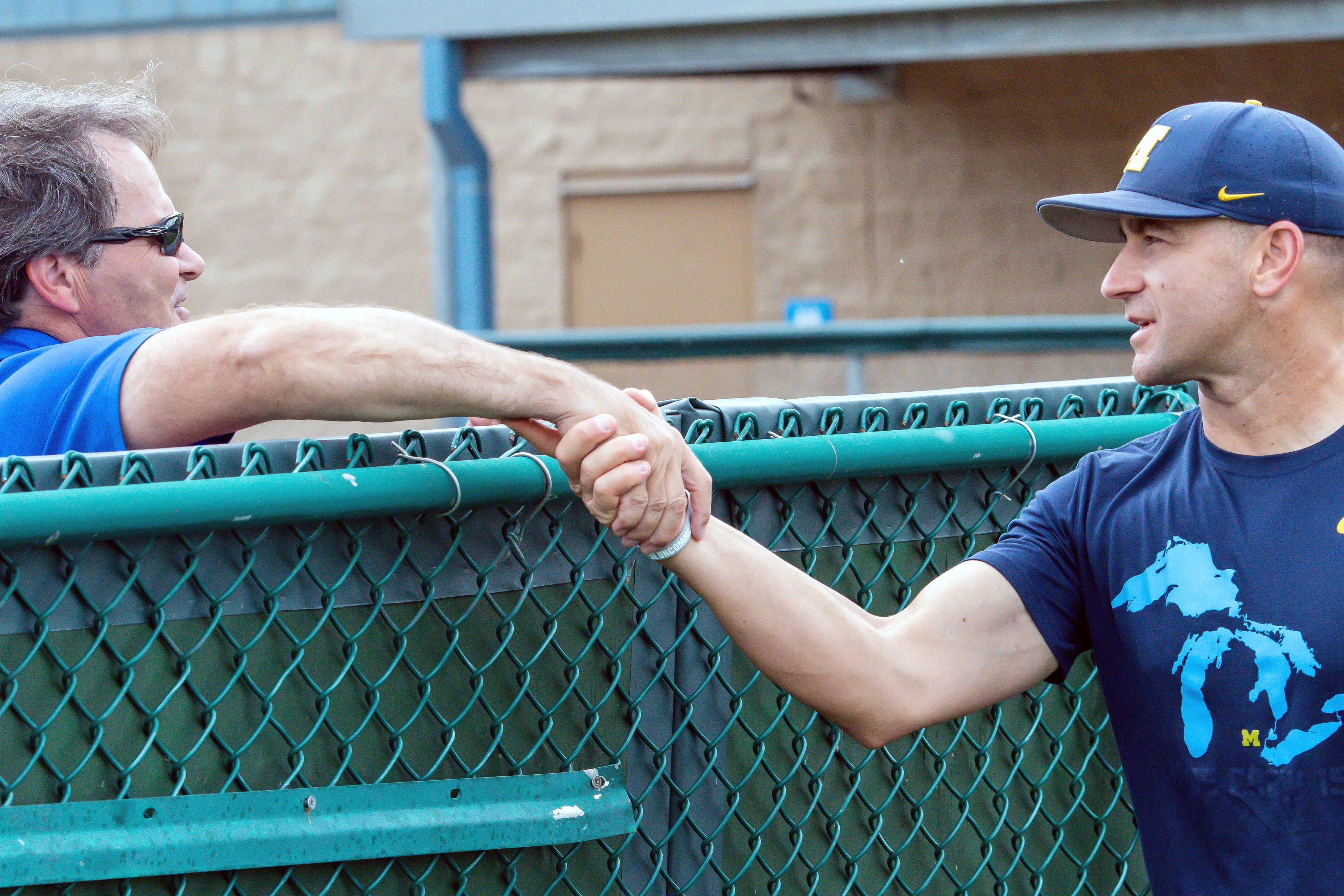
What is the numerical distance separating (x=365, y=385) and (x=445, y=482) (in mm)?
169

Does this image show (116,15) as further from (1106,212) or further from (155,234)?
(1106,212)

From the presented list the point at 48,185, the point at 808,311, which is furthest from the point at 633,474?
the point at 808,311

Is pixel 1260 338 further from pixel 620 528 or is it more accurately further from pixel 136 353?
pixel 136 353

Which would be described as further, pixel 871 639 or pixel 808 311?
pixel 808 311

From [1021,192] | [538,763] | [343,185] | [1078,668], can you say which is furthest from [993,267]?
[538,763]

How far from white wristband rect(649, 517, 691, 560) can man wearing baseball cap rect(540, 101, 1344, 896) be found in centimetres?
1

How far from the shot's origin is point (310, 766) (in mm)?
2029

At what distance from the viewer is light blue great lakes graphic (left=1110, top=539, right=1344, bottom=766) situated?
195 centimetres

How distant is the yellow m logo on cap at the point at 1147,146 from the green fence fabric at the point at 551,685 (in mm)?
522

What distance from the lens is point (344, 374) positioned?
1.96 meters

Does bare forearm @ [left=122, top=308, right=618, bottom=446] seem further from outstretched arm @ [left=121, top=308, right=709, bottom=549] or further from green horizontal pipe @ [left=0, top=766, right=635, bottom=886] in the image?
green horizontal pipe @ [left=0, top=766, right=635, bottom=886]

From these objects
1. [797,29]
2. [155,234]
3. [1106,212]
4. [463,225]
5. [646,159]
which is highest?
[797,29]

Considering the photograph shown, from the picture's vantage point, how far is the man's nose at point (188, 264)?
9.29 ft

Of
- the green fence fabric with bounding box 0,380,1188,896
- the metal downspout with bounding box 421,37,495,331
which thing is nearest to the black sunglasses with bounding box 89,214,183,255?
the green fence fabric with bounding box 0,380,1188,896
